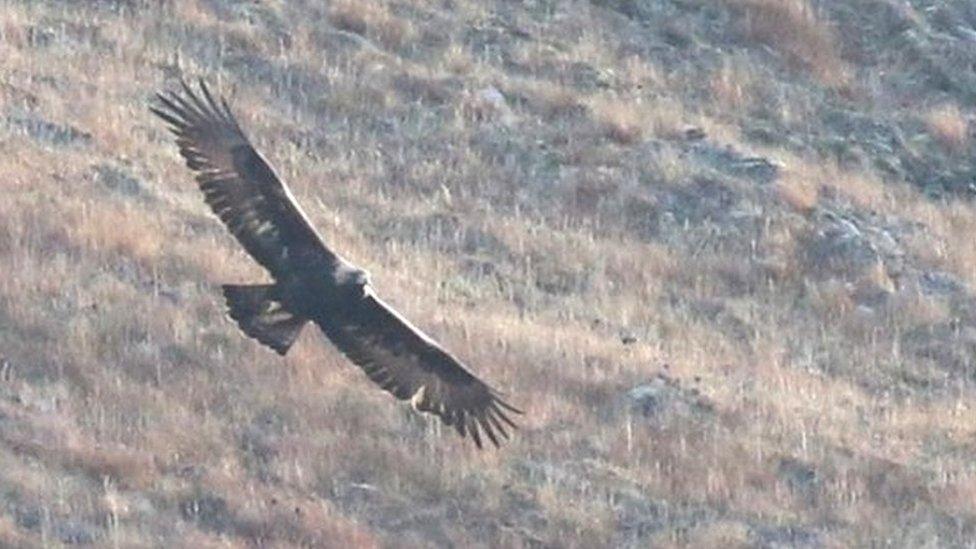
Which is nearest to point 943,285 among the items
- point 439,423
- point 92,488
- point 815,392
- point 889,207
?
point 889,207

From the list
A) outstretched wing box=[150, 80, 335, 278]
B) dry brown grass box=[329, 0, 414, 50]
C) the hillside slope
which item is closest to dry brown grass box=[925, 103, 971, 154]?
the hillside slope

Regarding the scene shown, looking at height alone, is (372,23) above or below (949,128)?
above

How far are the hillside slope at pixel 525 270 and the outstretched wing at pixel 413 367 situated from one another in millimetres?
712

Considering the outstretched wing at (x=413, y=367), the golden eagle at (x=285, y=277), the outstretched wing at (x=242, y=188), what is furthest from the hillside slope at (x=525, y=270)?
the outstretched wing at (x=242, y=188)

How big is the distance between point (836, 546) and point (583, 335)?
7.47 feet

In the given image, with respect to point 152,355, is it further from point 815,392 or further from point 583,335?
point 815,392

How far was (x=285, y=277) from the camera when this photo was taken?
11.5 m

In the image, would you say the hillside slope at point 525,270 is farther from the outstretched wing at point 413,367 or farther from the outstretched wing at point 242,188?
the outstretched wing at point 242,188

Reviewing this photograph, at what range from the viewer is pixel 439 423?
13.0m

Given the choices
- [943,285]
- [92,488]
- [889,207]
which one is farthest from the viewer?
[889,207]

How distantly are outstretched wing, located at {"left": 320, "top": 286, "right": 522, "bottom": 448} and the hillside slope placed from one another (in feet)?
2.33

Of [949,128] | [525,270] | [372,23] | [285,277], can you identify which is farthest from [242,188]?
[949,128]

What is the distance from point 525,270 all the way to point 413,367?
4.28m

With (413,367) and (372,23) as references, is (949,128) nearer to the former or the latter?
(372,23)
